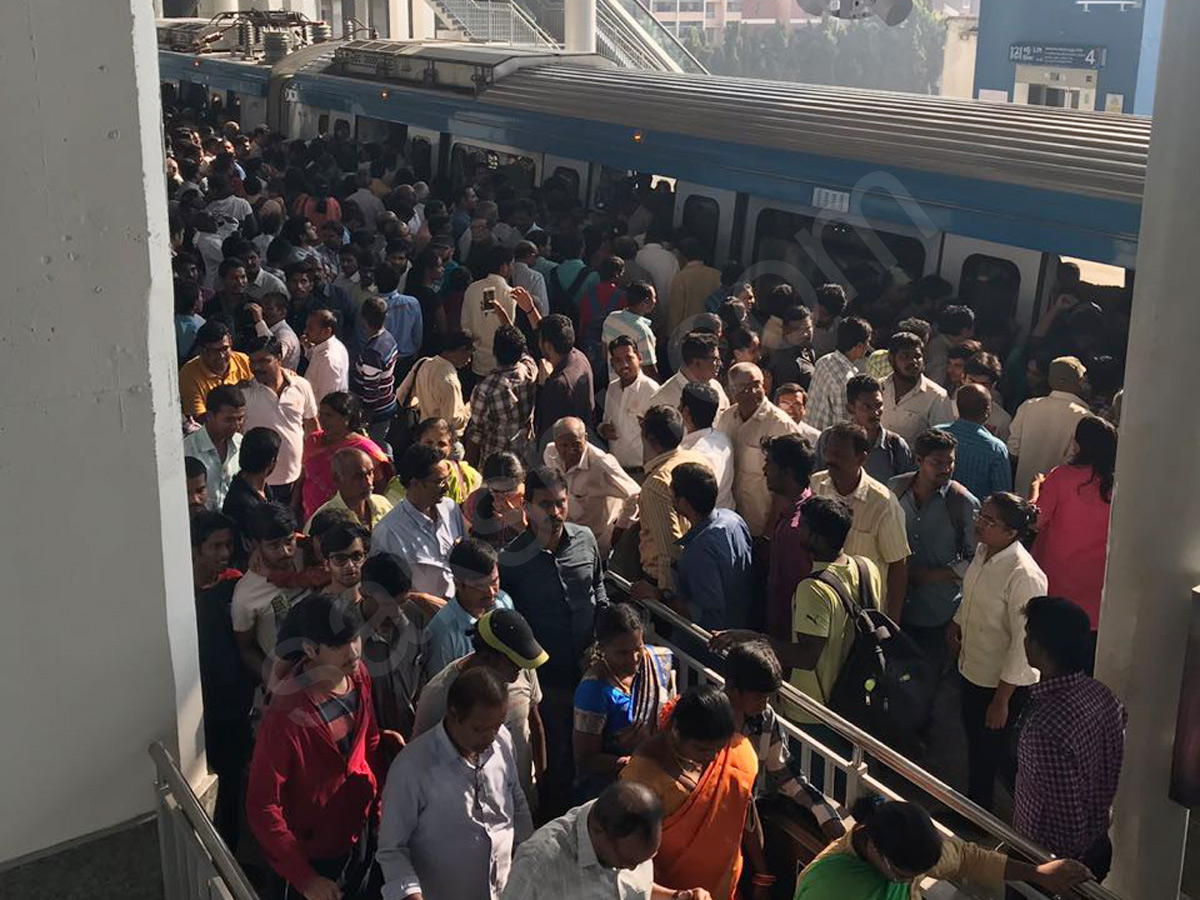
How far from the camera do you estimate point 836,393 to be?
6.62 m

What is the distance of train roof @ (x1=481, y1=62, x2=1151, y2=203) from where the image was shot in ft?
26.5

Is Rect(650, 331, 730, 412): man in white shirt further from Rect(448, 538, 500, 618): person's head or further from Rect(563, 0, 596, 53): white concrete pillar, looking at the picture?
Rect(563, 0, 596, 53): white concrete pillar

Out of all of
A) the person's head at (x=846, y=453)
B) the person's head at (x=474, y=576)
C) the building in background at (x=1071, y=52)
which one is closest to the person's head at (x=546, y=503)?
the person's head at (x=474, y=576)

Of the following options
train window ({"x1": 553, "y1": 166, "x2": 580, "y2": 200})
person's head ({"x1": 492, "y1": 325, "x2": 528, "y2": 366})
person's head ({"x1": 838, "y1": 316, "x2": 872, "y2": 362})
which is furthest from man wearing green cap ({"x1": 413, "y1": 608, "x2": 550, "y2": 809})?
train window ({"x1": 553, "y1": 166, "x2": 580, "y2": 200})

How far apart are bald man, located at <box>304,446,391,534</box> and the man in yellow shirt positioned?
62.5 inches

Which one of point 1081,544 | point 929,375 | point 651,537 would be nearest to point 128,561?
point 651,537

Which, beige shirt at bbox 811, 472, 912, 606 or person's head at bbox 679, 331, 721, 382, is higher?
person's head at bbox 679, 331, 721, 382

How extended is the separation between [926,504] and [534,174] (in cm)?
833

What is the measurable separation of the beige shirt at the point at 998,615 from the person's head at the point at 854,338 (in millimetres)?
2015

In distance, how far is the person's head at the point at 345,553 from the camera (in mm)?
4246

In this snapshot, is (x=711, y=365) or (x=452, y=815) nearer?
(x=452, y=815)

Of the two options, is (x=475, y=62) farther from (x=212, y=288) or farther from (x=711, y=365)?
(x=711, y=365)

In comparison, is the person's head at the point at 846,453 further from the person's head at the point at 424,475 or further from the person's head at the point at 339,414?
the person's head at the point at 339,414

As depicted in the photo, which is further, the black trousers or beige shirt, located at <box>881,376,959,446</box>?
beige shirt, located at <box>881,376,959,446</box>
